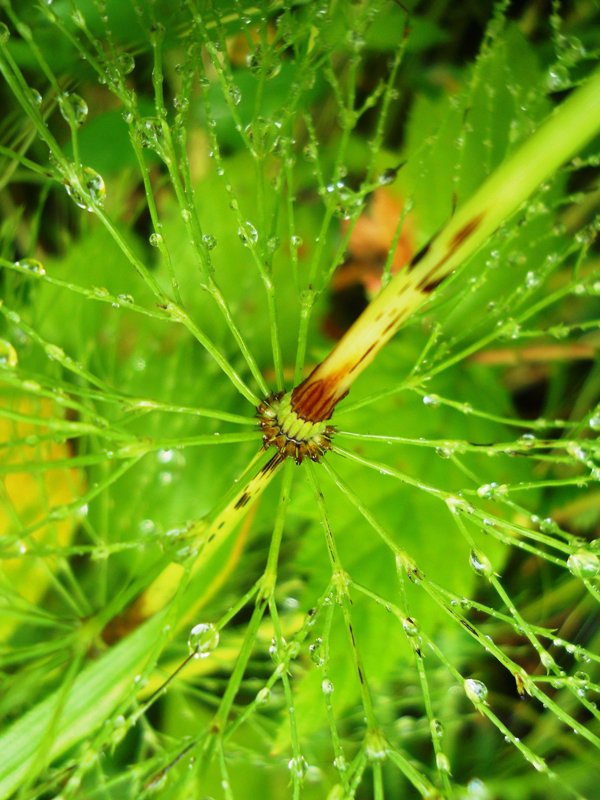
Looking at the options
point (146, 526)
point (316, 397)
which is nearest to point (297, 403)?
point (316, 397)

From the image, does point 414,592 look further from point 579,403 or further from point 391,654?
point 579,403

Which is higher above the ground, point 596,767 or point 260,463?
point 260,463

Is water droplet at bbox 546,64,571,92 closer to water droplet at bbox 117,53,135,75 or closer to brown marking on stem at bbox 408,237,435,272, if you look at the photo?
brown marking on stem at bbox 408,237,435,272

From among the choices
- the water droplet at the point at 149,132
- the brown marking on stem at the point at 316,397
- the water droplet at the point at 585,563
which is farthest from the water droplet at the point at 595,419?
the water droplet at the point at 149,132

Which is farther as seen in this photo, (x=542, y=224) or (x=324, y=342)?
(x=324, y=342)

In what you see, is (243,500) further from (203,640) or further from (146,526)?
(146,526)

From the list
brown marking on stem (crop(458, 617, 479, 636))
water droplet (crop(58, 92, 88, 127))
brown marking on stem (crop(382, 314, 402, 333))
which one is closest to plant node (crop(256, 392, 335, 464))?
brown marking on stem (crop(382, 314, 402, 333))

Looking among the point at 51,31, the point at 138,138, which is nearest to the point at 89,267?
the point at 51,31
